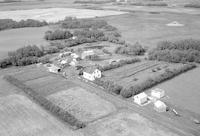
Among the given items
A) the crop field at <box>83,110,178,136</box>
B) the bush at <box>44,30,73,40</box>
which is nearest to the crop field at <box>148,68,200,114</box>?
the crop field at <box>83,110,178,136</box>

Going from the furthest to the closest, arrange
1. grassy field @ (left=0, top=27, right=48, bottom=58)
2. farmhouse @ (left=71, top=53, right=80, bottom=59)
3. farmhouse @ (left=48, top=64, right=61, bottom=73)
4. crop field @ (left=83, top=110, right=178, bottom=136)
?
1. grassy field @ (left=0, top=27, right=48, bottom=58)
2. farmhouse @ (left=71, top=53, right=80, bottom=59)
3. farmhouse @ (left=48, top=64, right=61, bottom=73)
4. crop field @ (left=83, top=110, right=178, bottom=136)

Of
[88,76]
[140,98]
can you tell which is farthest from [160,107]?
[88,76]

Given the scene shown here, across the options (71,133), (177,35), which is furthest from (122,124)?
(177,35)

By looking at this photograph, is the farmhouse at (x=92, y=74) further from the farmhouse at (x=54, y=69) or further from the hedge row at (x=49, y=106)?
the hedge row at (x=49, y=106)

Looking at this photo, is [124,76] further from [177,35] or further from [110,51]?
[177,35]

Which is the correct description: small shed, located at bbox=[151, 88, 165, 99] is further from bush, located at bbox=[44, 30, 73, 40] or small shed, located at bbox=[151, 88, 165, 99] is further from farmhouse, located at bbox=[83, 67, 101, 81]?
bush, located at bbox=[44, 30, 73, 40]

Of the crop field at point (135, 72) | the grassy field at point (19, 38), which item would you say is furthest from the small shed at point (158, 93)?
the grassy field at point (19, 38)

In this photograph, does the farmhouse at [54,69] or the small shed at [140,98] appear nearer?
the small shed at [140,98]
